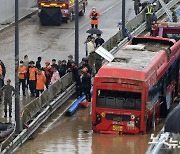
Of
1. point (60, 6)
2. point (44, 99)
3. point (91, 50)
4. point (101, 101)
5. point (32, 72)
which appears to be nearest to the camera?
point (101, 101)

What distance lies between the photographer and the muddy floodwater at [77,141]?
29.5 metres

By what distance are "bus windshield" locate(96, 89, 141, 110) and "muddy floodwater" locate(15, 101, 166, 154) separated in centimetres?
98

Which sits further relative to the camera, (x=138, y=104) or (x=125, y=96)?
(x=125, y=96)

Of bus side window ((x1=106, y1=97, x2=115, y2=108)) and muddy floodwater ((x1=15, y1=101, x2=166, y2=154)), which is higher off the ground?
bus side window ((x1=106, y1=97, x2=115, y2=108))

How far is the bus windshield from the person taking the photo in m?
31.0

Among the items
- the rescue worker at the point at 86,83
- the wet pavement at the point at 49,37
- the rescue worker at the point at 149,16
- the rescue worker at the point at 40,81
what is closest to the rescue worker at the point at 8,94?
the rescue worker at the point at 40,81

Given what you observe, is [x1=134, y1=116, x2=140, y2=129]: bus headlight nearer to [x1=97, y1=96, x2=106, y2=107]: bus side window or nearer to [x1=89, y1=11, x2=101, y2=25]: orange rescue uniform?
[x1=97, y1=96, x2=106, y2=107]: bus side window

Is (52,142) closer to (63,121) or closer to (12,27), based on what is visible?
(63,121)

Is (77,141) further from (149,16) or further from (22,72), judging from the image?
(149,16)

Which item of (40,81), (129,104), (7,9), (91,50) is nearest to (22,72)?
(40,81)

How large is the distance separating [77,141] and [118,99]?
1975mm

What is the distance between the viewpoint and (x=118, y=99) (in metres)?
31.3

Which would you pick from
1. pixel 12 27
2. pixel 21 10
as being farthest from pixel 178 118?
pixel 21 10

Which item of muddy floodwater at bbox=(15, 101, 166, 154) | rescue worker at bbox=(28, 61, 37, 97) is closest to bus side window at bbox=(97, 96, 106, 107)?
muddy floodwater at bbox=(15, 101, 166, 154)
